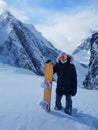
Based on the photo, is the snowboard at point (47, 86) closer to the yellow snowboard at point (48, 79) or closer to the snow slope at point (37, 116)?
the yellow snowboard at point (48, 79)

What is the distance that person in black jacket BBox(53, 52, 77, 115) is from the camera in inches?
430

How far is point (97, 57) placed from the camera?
124562 mm

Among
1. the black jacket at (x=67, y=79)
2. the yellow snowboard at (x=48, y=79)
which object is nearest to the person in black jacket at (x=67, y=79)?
the black jacket at (x=67, y=79)

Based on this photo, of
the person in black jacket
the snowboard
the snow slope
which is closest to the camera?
the snow slope

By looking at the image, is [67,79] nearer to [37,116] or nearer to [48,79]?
[48,79]

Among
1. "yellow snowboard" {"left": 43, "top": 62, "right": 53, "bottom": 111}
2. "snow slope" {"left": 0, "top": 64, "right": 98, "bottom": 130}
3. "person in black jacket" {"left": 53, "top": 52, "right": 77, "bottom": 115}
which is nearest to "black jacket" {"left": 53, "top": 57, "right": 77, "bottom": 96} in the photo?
"person in black jacket" {"left": 53, "top": 52, "right": 77, "bottom": 115}

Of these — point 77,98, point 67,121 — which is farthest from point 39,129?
point 77,98

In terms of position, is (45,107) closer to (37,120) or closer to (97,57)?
(37,120)

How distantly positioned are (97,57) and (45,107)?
115028mm

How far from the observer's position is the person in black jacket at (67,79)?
35.8 ft

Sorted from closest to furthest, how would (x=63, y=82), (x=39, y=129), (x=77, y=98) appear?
(x=39, y=129) < (x=63, y=82) < (x=77, y=98)

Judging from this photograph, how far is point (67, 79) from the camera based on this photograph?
10.9 metres

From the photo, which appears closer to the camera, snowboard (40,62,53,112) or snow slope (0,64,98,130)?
snow slope (0,64,98,130)

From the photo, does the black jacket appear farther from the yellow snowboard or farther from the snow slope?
the snow slope
